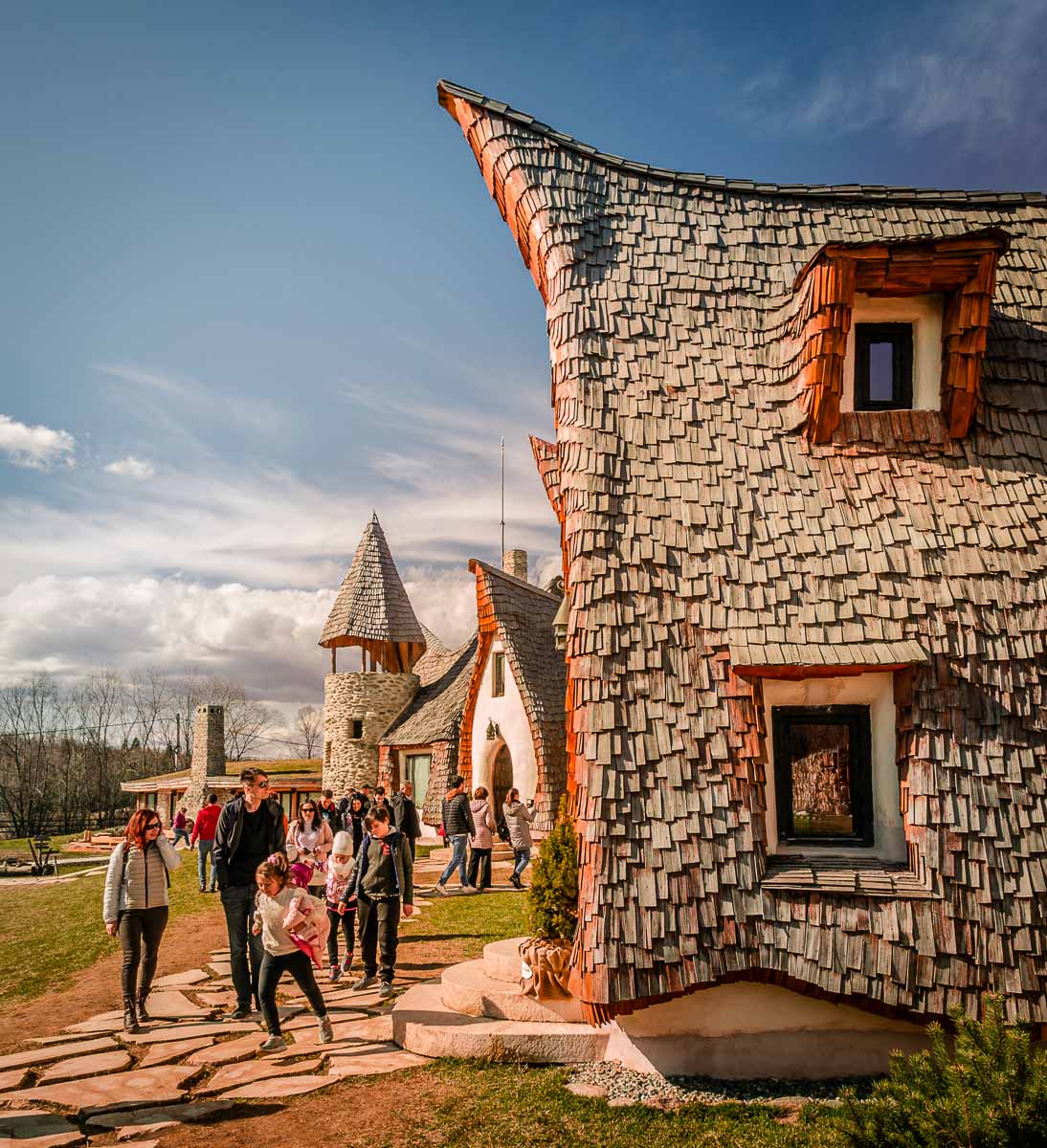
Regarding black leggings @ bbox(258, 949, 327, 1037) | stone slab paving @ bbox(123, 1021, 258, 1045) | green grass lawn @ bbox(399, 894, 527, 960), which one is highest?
black leggings @ bbox(258, 949, 327, 1037)

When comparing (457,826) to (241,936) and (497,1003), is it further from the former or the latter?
(497,1003)

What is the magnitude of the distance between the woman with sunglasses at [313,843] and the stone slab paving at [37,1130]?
148 inches

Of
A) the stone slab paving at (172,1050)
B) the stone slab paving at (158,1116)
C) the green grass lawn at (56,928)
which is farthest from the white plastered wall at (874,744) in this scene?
the green grass lawn at (56,928)

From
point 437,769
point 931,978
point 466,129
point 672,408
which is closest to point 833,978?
point 931,978

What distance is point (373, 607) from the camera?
28797mm

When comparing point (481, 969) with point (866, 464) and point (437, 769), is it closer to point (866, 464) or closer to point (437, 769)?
point (866, 464)

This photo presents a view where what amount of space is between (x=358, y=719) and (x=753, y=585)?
2308 cm

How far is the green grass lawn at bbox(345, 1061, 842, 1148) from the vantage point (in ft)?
16.3

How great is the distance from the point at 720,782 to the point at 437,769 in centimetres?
1862

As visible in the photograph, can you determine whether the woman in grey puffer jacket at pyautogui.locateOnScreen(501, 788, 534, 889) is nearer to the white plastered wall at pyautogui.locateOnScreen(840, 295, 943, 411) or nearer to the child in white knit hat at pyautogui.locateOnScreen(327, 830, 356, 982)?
the child in white knit hat at pyautogui.locateOnScreen(327, 830, 356, 982)

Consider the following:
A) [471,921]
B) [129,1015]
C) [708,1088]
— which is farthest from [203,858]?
[708,1088]

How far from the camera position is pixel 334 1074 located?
19.7ft

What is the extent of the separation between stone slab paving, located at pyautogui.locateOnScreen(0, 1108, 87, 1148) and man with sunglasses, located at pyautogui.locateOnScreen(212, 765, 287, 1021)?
1947 mm

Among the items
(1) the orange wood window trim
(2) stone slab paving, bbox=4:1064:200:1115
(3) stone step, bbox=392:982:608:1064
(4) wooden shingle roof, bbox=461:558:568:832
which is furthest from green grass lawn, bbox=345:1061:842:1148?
(4) wooden shingle roof, bbox=461:558:568:832
